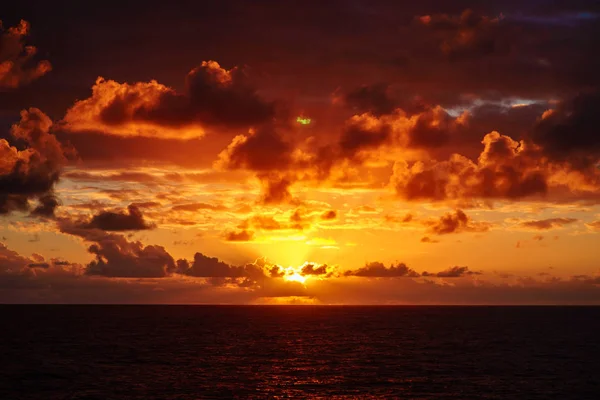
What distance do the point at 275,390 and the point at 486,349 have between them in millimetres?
68840

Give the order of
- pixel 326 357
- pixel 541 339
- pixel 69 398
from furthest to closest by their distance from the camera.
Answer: pixel 541 339, pixel 326 357, pixel 69 398

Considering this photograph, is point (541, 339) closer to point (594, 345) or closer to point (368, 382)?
point (594, 345)

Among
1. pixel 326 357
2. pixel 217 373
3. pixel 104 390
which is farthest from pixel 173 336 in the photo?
pixel 104 390

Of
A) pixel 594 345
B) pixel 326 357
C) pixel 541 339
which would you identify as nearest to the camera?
pixel 326 357

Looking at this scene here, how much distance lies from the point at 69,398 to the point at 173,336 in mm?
98357

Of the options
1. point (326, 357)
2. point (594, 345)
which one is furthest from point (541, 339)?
point (326, 357)

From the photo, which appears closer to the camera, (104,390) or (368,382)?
(104,390)

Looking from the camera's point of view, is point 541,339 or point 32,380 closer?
point 32,380

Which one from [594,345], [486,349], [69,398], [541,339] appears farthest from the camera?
[541,339]

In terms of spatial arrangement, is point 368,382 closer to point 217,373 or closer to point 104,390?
point 217,373

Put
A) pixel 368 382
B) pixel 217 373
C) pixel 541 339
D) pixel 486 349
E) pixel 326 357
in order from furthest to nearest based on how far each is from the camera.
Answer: pixel 541 339, pixel 486 349, pixel 326 357, pixel 217 373, pixel 368 382

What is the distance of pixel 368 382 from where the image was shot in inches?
3403

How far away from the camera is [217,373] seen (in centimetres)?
9475

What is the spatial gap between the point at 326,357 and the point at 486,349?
124ft
